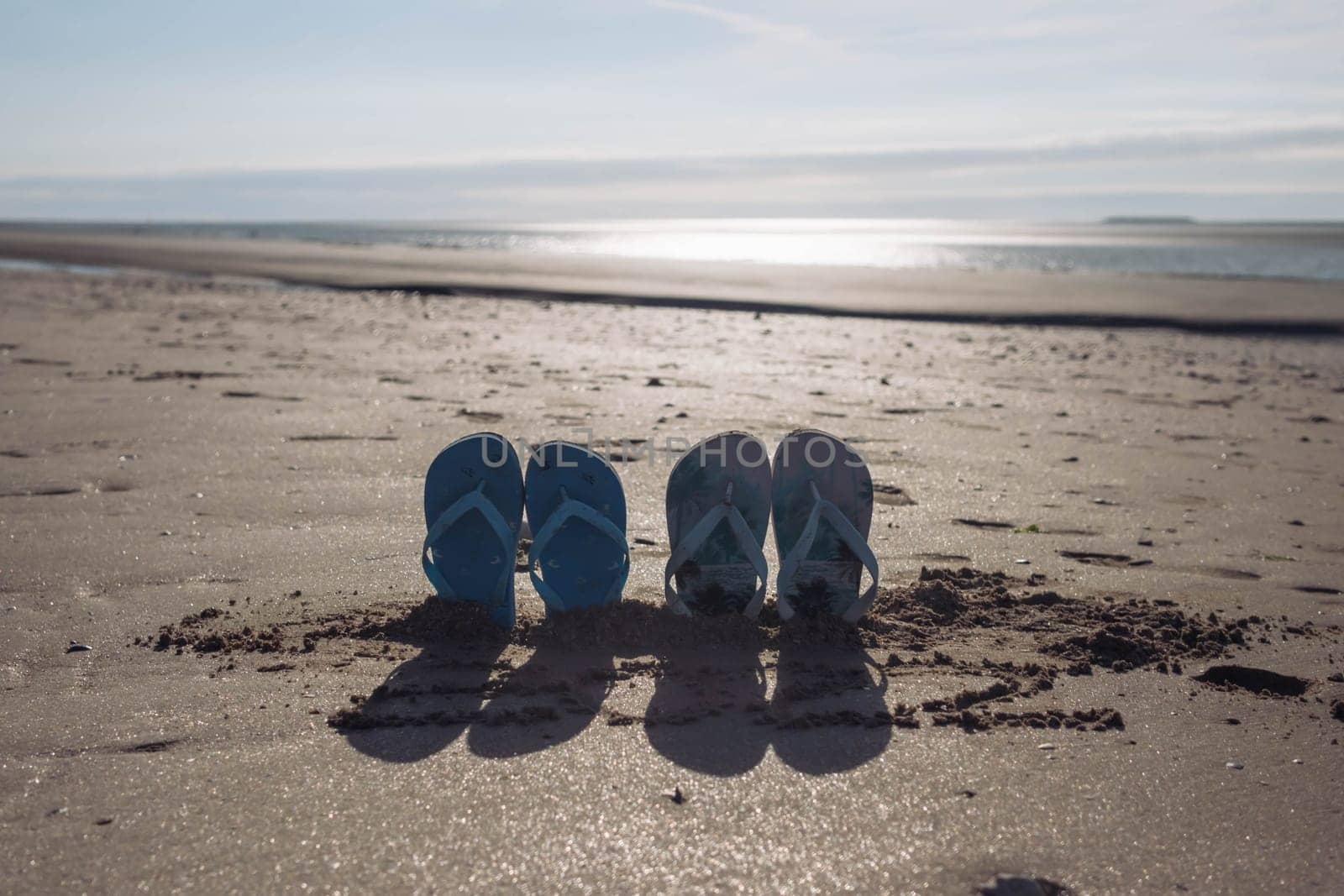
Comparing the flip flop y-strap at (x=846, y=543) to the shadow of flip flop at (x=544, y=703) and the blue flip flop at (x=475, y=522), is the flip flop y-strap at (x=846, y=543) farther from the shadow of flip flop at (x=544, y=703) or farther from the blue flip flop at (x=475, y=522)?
the blue flip flop at (x=475, y=522)

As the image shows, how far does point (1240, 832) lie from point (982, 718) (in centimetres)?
56

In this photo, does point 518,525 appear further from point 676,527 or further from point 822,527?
point 822,527

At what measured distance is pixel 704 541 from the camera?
2.97m

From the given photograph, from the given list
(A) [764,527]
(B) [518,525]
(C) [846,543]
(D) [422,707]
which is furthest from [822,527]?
(D) [422,707]

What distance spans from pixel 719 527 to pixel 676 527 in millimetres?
145

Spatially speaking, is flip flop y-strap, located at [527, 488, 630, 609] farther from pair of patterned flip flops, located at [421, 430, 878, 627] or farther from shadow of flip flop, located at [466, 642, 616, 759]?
shadow of flip flop, located at [466, 642, 616, 759]

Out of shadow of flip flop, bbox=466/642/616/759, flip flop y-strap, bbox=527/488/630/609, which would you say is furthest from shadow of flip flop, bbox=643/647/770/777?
flip flop y-strap, bbox=527/488/630/609

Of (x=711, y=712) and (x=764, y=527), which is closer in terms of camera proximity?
(x=711, y=712)

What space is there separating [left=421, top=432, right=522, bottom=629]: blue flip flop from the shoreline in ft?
30.6

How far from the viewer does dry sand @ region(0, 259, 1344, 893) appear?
194cm

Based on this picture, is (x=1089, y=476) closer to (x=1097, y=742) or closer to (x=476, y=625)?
(x=1097, y=742)

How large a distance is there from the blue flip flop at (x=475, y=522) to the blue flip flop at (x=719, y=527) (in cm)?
43

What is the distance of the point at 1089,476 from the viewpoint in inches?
187

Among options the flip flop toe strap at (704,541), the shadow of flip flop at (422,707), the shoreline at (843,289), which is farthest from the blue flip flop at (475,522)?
the shoreline at (843,289)
